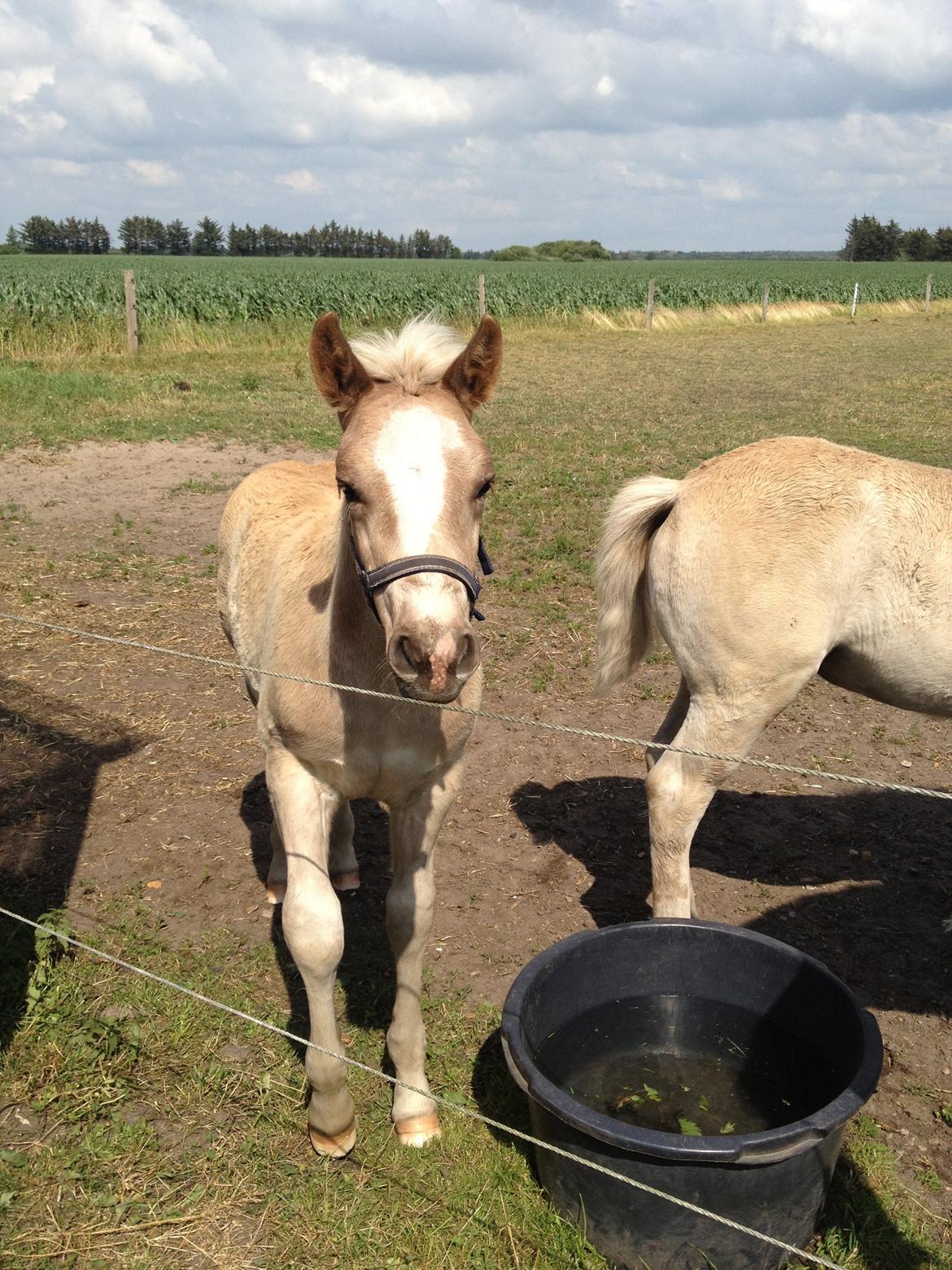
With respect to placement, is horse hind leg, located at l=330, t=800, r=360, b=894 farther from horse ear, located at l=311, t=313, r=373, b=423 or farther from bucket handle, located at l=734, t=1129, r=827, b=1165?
bucket handle, located at l=734, t=1129, r=827, b=1165

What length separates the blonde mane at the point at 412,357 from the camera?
2510 millimetres

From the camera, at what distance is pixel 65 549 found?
803cm

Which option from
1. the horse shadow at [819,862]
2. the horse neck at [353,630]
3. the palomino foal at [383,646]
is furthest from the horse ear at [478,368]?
the horse shadow at [819,862]

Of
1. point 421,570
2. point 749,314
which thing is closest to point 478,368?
point 421,570

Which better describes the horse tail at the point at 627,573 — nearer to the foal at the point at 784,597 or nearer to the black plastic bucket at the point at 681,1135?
the foal at the point at 784,597

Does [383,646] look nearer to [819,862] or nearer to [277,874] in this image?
[277,874]

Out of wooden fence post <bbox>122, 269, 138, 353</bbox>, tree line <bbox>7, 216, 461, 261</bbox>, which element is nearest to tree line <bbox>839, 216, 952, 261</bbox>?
tree line <bbox>7, 216, 461, 261</bbox>

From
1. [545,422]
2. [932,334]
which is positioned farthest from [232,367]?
[932,334]

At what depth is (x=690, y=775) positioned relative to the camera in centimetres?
353

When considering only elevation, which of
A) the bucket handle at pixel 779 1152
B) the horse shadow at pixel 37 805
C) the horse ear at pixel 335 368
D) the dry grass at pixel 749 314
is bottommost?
the horse shadow at pixel 37 805

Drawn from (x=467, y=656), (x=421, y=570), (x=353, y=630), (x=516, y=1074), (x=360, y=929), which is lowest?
(x=360, y=929)

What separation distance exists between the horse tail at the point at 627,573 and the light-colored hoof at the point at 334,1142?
2025 mm

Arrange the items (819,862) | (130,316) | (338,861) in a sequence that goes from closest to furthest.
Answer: (338,861) → (819,862) → (130,316)

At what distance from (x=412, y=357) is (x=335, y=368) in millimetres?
216
